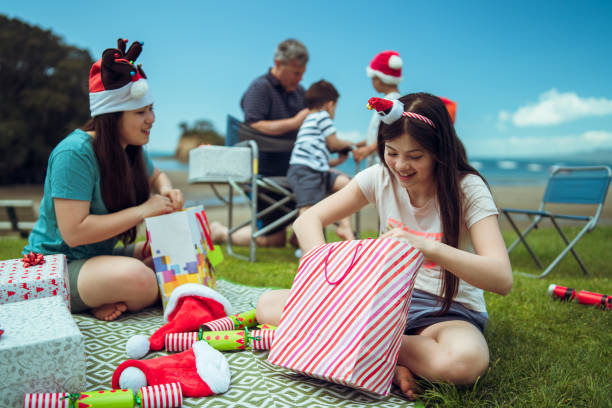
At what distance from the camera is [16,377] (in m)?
1.36

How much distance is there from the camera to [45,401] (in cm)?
135

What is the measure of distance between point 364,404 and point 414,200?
0.81m

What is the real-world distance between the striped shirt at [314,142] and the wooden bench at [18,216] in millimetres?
3657

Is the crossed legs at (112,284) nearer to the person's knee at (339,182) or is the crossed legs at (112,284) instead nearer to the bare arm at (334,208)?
the bare arm at (334,208)

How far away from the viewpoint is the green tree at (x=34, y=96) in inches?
582

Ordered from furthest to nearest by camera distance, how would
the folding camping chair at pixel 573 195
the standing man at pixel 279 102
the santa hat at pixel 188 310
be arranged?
the standing man at pixel 279 102 < the folding camping chair at pixel 573 195 < the santa hat at pixel 188 310

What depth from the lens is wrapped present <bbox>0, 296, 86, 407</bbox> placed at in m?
1.35

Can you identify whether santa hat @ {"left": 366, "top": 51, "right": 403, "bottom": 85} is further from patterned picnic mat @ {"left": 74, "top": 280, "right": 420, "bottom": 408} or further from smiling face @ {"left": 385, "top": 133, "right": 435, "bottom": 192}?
patterned picnic mat @ {"left": 74, "top": 280, "right": 420, "bottom": 408}

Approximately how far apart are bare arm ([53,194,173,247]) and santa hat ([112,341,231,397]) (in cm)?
85

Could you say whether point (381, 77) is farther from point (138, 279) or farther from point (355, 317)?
point (355, 317)

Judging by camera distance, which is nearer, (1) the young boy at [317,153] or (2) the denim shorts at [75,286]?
(2) the denim shorts at [75,286]

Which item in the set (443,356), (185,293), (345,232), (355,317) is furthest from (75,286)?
(345,232)

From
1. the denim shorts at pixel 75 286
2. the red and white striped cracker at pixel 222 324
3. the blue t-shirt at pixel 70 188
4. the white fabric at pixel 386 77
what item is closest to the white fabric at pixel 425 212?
the red and white striped cracker at pixel 222 324

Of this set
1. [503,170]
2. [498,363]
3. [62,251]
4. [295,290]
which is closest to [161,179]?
[62,251]
